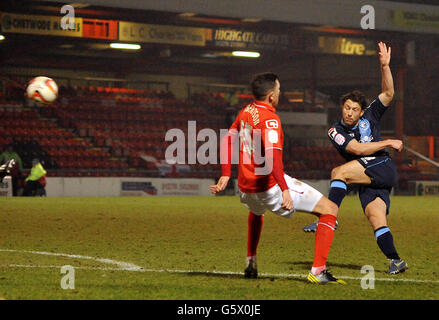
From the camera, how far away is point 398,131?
35.8 meters

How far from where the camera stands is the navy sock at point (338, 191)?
7.59 metres

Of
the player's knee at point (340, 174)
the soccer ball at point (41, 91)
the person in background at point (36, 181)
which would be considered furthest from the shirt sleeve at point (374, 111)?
the person in background at point (36, 181)

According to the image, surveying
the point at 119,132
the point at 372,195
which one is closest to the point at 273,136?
the point at 372,195

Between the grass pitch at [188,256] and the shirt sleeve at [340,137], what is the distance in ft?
4.31

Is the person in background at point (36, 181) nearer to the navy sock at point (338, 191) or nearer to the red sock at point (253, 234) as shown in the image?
the navy sock at point (338, 191)

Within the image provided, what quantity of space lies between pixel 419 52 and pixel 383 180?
3466 cm

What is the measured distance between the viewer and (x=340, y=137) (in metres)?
7.63

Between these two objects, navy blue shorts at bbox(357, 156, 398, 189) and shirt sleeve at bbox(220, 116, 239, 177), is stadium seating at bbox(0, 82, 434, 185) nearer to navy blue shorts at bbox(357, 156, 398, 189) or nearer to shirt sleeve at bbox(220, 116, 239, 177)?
navy blue shorts at bbox(357, 156, 398, 189)

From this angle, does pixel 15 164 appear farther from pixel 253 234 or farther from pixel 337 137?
pixel 253 234


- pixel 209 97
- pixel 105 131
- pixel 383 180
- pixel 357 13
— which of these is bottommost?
pixel 383 180

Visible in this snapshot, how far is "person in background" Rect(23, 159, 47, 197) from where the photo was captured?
938 inches

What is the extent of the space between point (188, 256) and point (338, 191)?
227 cm
